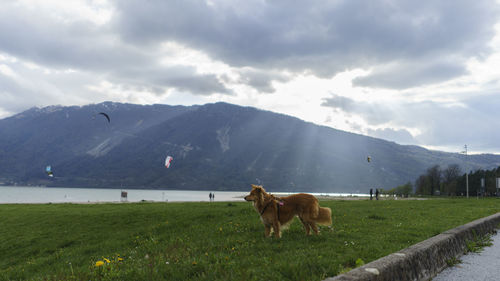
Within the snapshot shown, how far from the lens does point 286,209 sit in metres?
11.0

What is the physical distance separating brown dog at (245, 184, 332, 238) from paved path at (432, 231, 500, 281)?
3.84m

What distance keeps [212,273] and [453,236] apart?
6.97 meters

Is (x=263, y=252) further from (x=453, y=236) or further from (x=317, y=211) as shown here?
(x=453, y=236)

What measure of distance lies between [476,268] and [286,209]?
535 cm

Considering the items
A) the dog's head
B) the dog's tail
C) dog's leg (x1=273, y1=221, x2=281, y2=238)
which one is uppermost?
the dog's head

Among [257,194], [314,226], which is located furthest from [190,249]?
[314,226]

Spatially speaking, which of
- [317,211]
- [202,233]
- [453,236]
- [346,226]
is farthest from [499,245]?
[202,233]

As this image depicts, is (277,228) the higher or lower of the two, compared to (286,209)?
lower

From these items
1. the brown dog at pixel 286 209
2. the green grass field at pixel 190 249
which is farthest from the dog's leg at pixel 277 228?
the green grass field at pixel 190 249

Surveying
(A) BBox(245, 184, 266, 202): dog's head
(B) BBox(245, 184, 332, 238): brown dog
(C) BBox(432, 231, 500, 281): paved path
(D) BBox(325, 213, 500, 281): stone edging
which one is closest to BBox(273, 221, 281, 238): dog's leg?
(B) BBox(245, 184, 332, 238): brown dog

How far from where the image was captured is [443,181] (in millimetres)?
156875

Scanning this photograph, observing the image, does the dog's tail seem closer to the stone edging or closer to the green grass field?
the green grass field

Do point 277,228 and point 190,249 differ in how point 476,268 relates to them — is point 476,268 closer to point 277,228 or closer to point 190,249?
point 277,228

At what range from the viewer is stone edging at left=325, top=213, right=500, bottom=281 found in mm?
4957
